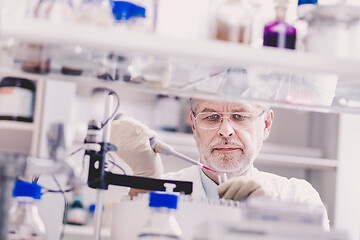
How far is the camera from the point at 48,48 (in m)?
0.91

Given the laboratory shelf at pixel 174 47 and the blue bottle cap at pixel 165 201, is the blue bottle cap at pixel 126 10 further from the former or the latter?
the blue bottle cap at pixel 165 201

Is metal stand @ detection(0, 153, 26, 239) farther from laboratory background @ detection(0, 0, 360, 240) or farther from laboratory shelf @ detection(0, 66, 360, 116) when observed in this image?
laboratory shelf @ detection(0, 66, 360, 116)

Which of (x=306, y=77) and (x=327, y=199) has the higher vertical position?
(x=306, y=77)

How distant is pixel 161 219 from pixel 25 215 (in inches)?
10.4

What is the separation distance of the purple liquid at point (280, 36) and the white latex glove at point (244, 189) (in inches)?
11.4

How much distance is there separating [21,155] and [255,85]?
1.64 feet

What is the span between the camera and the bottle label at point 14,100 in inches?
79.3

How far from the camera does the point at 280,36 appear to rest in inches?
37.2

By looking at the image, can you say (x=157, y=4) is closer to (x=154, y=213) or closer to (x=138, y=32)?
(x=138, y=32)

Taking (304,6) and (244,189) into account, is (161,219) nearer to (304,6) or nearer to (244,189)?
(244,189)

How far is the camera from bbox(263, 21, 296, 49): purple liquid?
94 cm

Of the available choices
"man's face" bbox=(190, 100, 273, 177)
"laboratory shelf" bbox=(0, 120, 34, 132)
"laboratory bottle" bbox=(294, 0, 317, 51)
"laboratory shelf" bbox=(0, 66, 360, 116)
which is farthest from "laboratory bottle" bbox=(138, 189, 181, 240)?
"laboratory shelf" bbox=(0, 120, 34, 132)

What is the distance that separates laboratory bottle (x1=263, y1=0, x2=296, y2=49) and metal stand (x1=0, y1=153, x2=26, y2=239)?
495 millimetres

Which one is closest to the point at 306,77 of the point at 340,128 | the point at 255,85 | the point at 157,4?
the point at 255,85
